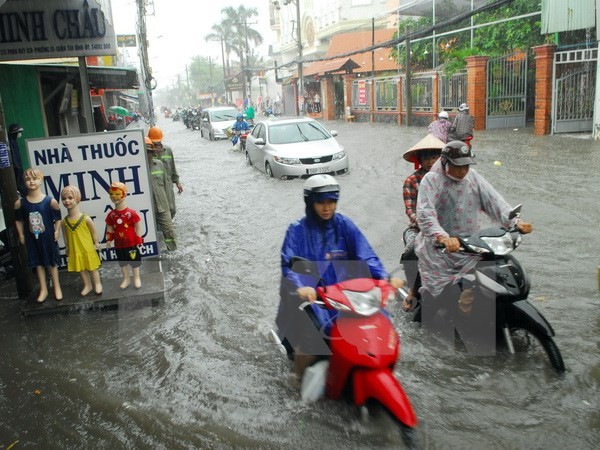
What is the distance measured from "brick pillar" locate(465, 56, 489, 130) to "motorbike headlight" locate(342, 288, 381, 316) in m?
20.5

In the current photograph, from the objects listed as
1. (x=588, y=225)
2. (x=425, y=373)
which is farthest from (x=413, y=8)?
(x=425, y=373)

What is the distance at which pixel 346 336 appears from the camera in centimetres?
326

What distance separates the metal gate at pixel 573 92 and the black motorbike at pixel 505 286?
16.0m

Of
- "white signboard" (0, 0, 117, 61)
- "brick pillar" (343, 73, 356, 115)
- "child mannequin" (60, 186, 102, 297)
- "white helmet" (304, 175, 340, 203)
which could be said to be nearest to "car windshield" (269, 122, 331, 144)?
"white signboard" (0, 0, 117, 61)

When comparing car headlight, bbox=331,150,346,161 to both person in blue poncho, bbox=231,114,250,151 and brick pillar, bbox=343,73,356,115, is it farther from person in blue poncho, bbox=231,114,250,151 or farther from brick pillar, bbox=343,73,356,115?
brick pillar, bbox=343,73,356,115

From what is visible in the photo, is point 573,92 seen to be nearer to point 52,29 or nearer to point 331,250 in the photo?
point 52,29

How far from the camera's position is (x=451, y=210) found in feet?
14.8

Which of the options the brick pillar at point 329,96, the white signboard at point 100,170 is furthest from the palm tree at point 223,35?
the white signboard at point 100,170

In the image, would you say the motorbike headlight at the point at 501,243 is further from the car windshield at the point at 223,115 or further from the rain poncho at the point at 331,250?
the car windshield at the point at 223,115

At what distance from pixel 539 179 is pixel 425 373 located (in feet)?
28.0

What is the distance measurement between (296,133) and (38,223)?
31.1 feet

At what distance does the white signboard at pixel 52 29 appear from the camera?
Result: 26.9 feet

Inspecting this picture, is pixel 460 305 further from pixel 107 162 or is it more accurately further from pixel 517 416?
pixel 107 162

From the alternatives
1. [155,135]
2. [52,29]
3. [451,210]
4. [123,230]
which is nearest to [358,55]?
[52,29]
